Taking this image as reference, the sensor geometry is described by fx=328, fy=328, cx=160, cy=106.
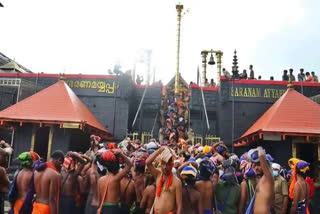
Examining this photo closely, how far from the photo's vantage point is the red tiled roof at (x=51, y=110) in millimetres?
13945

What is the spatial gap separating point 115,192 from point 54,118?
31.7 feet

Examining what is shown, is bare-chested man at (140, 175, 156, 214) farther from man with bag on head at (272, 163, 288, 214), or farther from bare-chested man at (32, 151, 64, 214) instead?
man with bag on head at (272, 163, 288, 214)

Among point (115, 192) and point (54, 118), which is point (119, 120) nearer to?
point (54, 118)

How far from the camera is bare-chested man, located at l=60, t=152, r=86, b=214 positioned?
6.25 m

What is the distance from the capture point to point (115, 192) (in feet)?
16.7

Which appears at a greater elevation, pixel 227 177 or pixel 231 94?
pixel 231 94

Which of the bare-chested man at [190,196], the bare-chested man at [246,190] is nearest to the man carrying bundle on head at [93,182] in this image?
the bare-chested man at [190,196]

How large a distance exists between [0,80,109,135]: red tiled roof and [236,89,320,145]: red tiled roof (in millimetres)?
7558

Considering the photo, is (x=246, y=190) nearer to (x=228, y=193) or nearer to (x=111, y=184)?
(x=228, y=193)

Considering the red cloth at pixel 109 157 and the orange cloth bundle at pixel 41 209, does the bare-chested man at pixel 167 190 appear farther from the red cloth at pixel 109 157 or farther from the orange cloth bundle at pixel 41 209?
the orange cloth bundle at pixel 41 209

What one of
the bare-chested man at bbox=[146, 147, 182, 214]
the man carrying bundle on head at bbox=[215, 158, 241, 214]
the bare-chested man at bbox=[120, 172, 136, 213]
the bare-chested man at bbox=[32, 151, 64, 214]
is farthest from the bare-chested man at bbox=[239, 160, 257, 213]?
the bare-chested man at bbox=[32, 151, 64, 214]

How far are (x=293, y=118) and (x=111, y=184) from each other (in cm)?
1064

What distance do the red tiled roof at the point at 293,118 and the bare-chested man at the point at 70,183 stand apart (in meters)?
8.42

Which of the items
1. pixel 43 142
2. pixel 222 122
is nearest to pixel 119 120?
A: pixel 43 142
